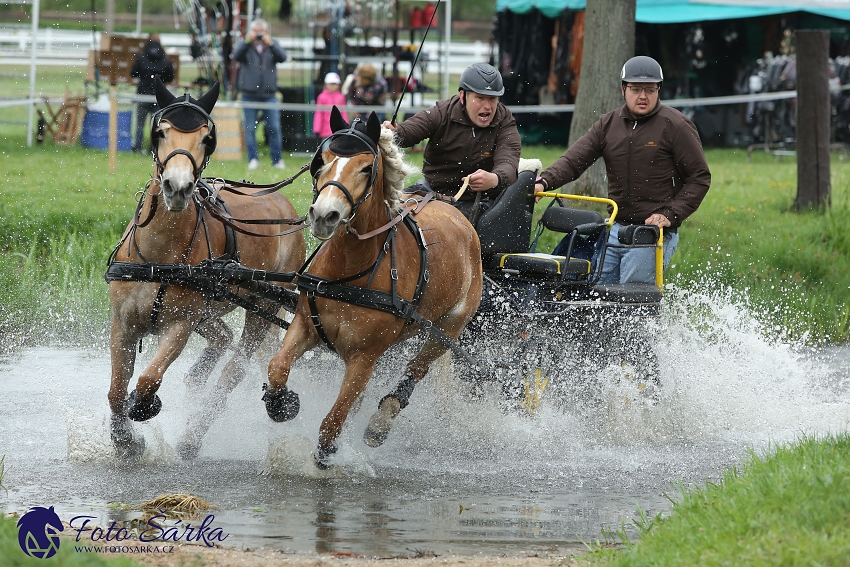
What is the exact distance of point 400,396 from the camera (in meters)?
6.07

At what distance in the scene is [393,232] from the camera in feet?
18.1

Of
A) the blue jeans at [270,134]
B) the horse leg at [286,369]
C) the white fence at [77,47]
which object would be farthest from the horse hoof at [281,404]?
the white fence at [77,47]

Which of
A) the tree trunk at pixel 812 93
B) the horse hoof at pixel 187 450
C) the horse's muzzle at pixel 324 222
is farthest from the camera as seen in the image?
the tree trunk at pixel 812 93

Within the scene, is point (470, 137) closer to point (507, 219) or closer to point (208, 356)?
point (507, 219)

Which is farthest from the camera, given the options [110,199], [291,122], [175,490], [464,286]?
[291,122]

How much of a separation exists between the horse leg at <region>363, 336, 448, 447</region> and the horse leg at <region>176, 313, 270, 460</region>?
96 centimetres

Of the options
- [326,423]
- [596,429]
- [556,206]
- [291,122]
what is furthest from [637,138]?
[291,122]

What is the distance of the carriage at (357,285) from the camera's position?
5258mm

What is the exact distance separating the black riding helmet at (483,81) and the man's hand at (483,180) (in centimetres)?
51

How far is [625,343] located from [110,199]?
6.35 meters

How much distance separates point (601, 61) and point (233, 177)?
471 cm

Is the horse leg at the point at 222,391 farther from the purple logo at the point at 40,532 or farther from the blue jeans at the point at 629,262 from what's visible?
the blue jeans at the point at 629,262

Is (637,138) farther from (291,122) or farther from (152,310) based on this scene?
(291,122)

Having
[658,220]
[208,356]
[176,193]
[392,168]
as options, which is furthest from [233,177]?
[176,193]
